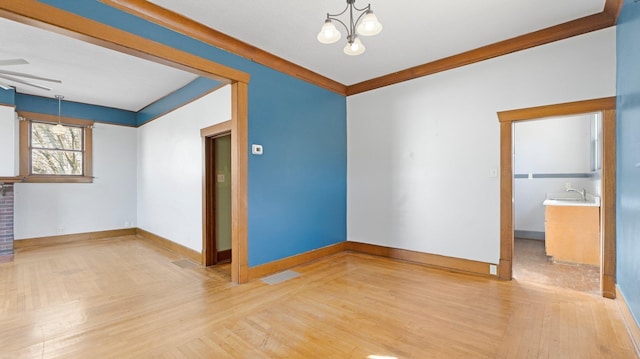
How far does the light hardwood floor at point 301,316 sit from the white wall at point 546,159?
313 centimetres

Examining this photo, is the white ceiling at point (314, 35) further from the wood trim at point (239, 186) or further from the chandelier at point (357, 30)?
the wood trim at point (239, 186)

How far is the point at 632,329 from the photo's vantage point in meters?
2.20

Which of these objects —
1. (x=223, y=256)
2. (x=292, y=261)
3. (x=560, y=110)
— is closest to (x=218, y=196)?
(x=223, y=256)

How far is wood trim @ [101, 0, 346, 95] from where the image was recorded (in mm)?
2596

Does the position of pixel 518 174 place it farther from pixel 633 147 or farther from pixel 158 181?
pixel 158 181

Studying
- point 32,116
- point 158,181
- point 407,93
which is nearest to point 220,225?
point 158,181

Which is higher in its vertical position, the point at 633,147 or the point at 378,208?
the point at 633,147

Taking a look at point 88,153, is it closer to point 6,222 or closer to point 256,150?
Answer: point 6,222

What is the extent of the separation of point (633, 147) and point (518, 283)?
72.4 inches

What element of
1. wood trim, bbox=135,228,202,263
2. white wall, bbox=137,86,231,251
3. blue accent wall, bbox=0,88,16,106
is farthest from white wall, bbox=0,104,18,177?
wood trim, bbox=135,228,202,263

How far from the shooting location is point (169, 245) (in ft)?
16.9

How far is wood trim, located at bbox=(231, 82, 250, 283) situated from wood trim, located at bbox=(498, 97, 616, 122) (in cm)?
318

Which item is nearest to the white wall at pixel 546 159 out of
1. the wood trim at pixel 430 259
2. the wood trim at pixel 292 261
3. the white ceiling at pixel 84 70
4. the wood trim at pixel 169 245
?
the wood trim at pixel 430 259

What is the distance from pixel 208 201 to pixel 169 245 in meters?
1.66
